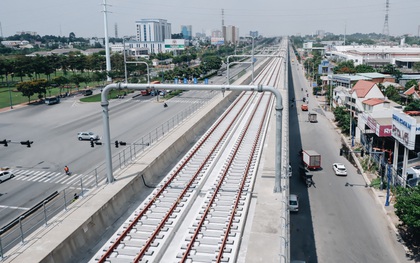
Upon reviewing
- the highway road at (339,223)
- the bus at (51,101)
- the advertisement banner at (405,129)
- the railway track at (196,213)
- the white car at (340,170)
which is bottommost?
the highway road at (339,223)

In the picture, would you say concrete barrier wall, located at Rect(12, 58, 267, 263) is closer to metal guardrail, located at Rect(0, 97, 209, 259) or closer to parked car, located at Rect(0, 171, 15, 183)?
metal guardrail, located at Rect(0, 97, 209, 259)

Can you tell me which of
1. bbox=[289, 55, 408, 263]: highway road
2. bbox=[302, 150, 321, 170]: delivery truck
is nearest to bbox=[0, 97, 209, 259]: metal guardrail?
bbox=[289, 55, 408, 263]: highway road

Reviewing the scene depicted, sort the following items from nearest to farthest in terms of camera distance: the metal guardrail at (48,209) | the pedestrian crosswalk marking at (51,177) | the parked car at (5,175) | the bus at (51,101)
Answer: the metal guardrail at (48,209), the pedestrian crosswalk marking at (51,177), the parked car at (5,175), the bus at (51,101)

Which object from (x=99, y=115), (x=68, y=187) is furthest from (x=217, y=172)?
(x=99, y=115)

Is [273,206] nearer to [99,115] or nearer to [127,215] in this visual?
[127,215]

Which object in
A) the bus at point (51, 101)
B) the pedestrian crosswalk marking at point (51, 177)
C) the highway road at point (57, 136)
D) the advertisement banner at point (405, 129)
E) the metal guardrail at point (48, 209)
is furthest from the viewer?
the bus at point (51, 101)

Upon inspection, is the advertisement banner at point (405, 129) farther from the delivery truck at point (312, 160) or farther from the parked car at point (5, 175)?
the parked car at point (5, 175)

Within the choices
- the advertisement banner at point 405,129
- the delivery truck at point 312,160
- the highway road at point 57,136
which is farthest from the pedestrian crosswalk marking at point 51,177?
the advertisement banner at point 405,129
